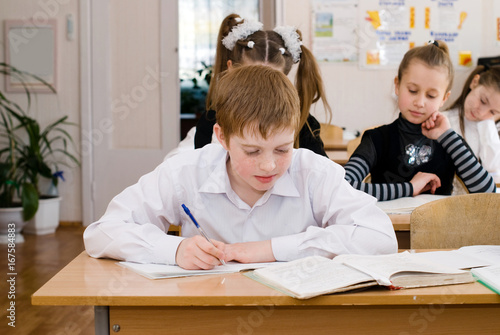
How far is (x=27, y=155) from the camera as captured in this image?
15.9 feet

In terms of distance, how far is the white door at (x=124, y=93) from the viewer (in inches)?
199

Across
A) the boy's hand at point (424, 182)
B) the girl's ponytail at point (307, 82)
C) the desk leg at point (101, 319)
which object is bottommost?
the desk leg at point (101, 319)

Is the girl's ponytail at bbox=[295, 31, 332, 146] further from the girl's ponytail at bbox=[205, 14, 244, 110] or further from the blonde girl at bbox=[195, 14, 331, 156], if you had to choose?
the girl's ponytail at bbox=[205, 14, 244, 110]

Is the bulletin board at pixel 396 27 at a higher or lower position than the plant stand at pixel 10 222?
higher

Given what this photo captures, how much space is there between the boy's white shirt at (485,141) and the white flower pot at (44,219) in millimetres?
3025

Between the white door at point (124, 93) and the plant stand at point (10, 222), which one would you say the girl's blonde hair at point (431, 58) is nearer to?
the white door at point (124, 93)

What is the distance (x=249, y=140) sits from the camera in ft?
4.47

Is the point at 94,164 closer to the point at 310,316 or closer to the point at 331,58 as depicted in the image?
the point at 331,58

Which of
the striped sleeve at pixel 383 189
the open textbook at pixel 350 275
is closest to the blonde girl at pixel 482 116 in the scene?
the striped sleeve at pixel 383 189

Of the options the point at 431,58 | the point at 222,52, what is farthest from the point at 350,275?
the point at 222,52

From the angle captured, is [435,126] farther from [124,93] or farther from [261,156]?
[124,93]

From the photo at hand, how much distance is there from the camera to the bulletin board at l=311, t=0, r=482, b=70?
4.74 meters

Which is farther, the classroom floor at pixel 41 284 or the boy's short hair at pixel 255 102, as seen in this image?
the classroom floor at pixel 41 284

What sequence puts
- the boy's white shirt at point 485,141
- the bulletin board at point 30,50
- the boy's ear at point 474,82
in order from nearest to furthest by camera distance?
the boy's white shirt at point 485,141, the boy's ear at point 474,82, the bulletin board at point 30,50
